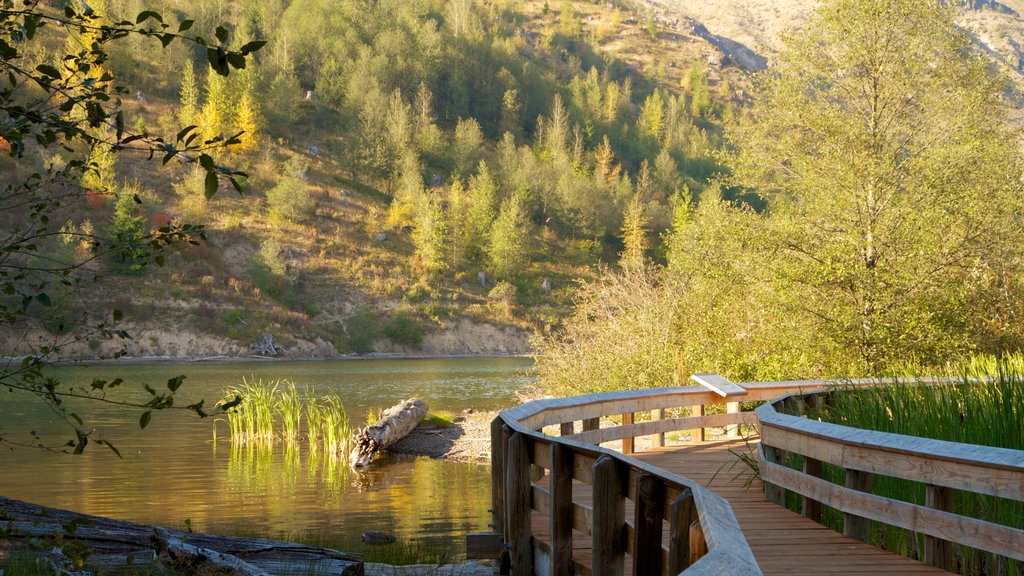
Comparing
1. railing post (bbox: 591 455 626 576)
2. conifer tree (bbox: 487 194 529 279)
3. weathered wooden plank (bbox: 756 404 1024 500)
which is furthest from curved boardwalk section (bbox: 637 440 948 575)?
conifer tree (bbox: 487 194 529 279)

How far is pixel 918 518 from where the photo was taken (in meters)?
6.03

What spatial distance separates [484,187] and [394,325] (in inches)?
1061

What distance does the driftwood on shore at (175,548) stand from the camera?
22.8 feet

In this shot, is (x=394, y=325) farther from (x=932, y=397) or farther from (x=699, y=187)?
(x=932, y=397)

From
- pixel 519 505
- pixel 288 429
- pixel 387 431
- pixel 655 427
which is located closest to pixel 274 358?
pixel 288 429

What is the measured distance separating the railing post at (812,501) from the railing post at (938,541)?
1.52 metres

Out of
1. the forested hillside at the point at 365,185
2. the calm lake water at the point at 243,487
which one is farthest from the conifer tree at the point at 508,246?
the calm lake water at the point at 243,487

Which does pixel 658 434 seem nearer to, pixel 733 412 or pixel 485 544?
pixel 733 412

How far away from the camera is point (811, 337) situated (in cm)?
2086

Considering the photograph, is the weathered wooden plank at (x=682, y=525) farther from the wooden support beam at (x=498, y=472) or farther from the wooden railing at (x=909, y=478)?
the wooden support beam at (x=498, y=472)

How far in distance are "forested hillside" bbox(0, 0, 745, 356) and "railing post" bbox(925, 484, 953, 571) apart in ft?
189

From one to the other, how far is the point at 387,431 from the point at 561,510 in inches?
678

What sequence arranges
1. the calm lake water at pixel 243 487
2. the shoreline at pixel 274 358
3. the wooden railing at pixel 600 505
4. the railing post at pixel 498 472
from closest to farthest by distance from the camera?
the wooden railing at pixel 600 505 < the railing post at pixel 498 472 < the calm lake water at pixel 243 487 < the shoreline at pixel 274 358

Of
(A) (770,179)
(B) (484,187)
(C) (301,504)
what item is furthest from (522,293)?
(C) (301,504)
